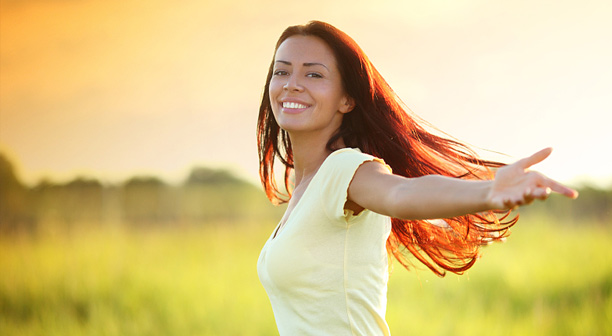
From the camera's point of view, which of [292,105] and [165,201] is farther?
[165,201]

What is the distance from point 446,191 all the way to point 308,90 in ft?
2.85

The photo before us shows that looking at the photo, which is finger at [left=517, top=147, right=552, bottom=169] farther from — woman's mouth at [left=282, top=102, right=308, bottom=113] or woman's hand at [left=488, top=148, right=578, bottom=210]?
woman's mouth at [left=282, top=102, right=308, bottom=113]

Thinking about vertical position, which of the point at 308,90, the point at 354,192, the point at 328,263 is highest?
the point at 308,90

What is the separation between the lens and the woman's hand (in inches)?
60.0

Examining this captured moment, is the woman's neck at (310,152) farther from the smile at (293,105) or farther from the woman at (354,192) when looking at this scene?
the smile at (293,105)

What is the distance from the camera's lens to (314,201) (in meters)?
2.14

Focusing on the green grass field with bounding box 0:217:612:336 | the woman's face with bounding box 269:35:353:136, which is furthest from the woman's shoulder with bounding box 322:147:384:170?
the green grass field with bounding box 0:217:612:336

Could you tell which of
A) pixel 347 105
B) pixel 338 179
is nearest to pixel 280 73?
pixel 347 105

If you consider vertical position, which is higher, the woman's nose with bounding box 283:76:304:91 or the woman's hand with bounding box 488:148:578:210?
the woman's nose with bounding box 283:76:304:91

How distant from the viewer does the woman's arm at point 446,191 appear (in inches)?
60.7

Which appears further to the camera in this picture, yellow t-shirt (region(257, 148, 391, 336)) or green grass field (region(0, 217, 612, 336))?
green grass field (region(0, 217, 612, 336))

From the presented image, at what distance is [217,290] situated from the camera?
7.05m

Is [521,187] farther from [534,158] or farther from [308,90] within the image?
[308,90]

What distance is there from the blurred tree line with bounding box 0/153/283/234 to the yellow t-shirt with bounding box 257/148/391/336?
9285mm
